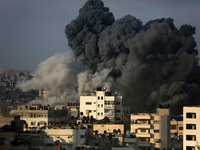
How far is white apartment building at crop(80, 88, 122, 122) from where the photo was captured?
84.9 m

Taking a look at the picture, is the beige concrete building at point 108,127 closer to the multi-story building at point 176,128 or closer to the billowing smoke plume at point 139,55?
the multi-story building at point 176,128

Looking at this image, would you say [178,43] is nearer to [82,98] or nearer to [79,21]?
[79,21]

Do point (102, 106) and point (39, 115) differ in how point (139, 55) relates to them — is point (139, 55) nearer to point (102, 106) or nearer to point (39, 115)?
point (102, 106)

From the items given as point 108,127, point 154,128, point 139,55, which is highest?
point 139,55

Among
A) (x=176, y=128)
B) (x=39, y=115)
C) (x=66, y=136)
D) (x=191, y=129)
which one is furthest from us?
(x=39, y=115)

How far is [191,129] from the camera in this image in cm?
4247

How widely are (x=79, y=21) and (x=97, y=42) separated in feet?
13.6

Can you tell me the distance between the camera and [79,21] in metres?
107

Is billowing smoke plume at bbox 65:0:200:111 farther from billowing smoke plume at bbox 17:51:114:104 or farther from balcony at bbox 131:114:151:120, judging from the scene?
balcony at bbox 131:114:151:120

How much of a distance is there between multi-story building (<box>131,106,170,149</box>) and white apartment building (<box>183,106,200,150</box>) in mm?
11681

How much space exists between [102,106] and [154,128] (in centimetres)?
2614

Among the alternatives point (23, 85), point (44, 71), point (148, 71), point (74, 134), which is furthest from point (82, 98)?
point (74, 134)

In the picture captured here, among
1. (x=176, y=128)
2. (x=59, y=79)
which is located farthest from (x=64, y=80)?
(x=176, y=128)

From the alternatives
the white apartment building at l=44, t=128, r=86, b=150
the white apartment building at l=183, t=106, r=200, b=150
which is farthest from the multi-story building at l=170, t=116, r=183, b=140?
the white apartment building at l=183, t=106, r=200, b=150
